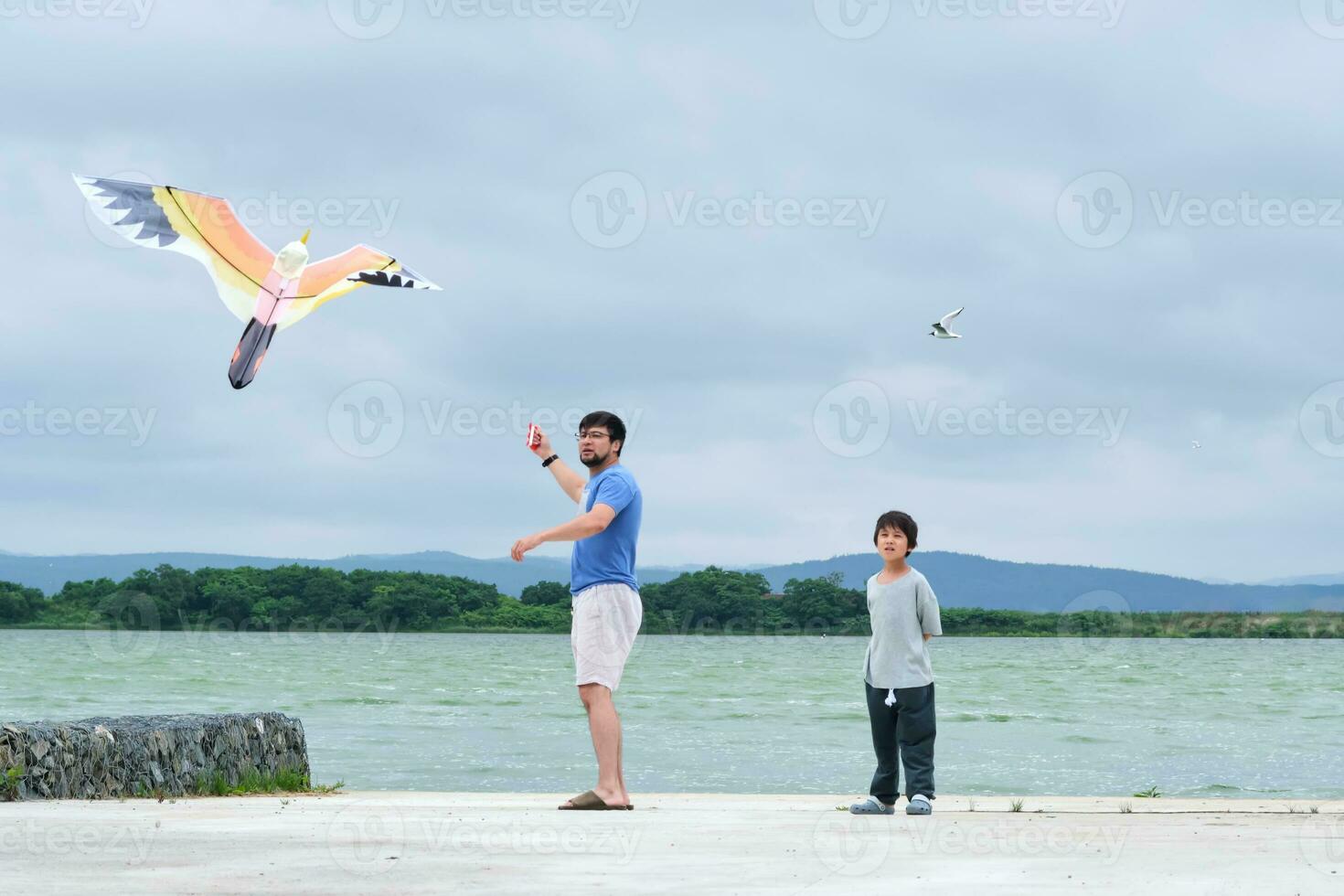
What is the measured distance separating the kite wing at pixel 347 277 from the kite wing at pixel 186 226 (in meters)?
0.29

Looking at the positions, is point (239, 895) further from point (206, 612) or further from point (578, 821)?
point (206, 612)

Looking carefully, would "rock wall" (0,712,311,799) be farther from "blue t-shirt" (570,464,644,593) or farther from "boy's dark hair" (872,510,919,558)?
"boy's dark hair" (872,510,919,558)

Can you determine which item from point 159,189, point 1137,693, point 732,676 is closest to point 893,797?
point 159,189

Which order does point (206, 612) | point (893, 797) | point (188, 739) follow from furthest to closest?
1. point (206, 612)
2. point (188, 739)
3. point (893, 797)

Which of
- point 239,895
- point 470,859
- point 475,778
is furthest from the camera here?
point 475,778

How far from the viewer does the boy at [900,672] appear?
719 centimetres

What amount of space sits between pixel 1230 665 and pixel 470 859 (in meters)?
69.9

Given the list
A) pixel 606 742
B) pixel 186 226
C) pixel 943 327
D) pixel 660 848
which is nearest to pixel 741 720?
pixel 943 327

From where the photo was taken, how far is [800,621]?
108250mm

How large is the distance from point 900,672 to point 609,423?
6.05 feet

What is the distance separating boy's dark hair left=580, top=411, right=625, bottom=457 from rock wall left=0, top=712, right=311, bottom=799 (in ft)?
10.4

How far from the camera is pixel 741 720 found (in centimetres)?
2850

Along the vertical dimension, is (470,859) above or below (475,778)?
above

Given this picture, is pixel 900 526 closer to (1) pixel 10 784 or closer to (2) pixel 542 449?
(2) pixel 542 449
